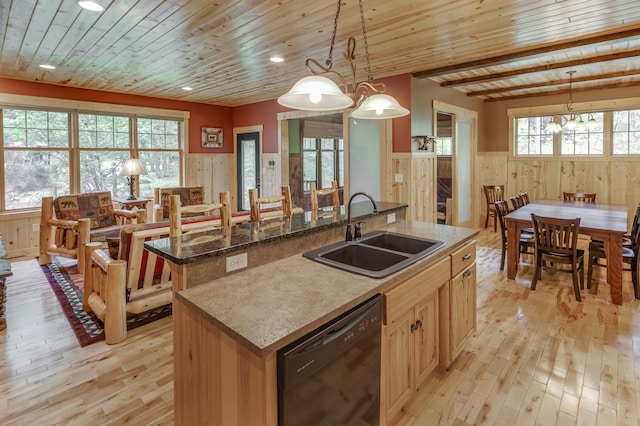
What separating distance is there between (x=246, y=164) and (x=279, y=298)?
269 inches

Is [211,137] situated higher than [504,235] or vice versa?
[211,137]

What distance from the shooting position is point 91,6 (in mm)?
2787

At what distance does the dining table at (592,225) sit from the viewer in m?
3.50

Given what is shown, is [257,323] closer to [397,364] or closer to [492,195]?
[397,364]

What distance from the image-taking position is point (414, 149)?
5121 millimetres

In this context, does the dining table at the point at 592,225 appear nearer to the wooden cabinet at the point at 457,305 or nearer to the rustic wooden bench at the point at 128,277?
the wooden cabinet at the point at 457,305

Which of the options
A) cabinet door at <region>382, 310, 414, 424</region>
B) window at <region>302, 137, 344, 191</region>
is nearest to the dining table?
cabinet door at <region>382, 310, 414, 424</region>

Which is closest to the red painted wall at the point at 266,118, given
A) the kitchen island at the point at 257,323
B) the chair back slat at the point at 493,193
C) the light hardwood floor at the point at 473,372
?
the chair back slat at the point at 493,193

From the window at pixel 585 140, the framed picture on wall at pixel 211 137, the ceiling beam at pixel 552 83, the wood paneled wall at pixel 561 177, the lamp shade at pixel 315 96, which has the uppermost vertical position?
the ceiling beam at pixel 552 83

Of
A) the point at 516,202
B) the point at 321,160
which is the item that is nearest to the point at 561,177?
the point at 516,202

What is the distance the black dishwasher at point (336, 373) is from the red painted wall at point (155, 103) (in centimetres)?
635

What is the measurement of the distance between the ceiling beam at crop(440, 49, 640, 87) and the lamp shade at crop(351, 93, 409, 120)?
3515mm

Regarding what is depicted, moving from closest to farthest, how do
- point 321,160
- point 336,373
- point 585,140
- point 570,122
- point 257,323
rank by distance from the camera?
point 257,323 → point 336,373 → point 570,122 → point 585,140 → point 321,160

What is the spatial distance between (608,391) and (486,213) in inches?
229
